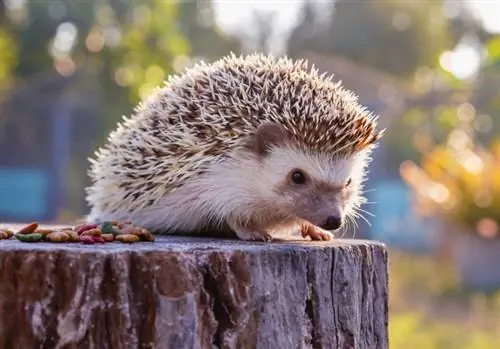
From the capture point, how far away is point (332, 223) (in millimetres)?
2488

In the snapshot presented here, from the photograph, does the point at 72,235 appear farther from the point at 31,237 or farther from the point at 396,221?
the point at 396,221

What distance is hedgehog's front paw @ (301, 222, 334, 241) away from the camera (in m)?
2.51

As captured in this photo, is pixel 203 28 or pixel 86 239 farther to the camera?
pixel 203 28

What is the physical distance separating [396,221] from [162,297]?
11.8m

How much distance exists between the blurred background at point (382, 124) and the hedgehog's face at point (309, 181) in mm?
1758

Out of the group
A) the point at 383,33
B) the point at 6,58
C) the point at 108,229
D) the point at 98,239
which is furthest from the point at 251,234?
the point at 383,33

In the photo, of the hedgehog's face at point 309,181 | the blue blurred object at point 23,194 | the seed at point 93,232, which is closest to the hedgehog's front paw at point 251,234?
the hedgehog's face at point 309,181

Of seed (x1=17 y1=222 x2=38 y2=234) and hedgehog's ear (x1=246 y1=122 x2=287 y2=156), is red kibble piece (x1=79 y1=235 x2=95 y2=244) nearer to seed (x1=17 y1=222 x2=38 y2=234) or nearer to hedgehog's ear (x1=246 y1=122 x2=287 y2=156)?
seed (x1=17 y1=222 x2=38 y2=234)

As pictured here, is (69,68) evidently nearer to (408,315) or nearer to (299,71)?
(408,315)

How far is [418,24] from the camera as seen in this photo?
22125 mm

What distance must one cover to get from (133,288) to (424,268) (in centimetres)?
869

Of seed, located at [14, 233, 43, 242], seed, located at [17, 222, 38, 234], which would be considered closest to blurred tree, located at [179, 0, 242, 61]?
seed, located at [17, 222, 38, 234]

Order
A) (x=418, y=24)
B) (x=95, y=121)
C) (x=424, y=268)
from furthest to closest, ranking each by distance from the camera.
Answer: (x=418, y=24), (x=95, y=121), (x=424, y=268)

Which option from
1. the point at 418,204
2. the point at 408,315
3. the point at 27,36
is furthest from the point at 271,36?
the point at 408,315
